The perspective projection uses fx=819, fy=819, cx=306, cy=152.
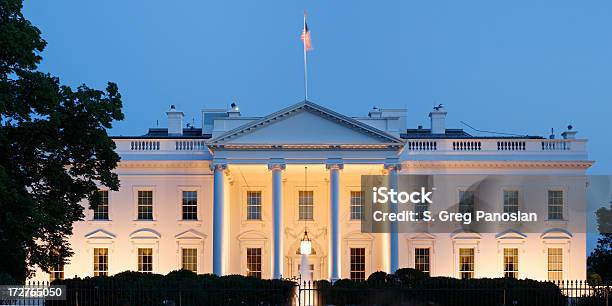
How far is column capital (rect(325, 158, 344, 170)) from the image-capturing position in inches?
1553

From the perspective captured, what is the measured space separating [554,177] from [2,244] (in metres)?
28.8

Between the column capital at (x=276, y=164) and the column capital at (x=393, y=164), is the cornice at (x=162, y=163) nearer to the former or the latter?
the column capital at (x=276, y=164)

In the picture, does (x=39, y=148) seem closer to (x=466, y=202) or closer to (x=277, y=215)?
(x=277, y=215)

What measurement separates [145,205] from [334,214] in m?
10.3

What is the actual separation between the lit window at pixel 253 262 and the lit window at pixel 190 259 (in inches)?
110

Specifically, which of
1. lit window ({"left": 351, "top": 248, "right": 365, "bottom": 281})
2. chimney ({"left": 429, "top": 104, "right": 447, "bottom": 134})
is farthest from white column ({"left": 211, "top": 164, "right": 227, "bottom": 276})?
chimney ({"left": 429, "top": 104, "right": 447, "bottom": 134})

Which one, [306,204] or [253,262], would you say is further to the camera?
[306,204]

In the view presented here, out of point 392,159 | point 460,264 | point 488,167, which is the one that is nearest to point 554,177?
point 488,167

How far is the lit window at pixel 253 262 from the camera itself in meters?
43.5

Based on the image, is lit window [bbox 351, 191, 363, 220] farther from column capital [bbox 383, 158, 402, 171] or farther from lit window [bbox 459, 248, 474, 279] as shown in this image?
lit window [bbox 459, 248, 474, 279]

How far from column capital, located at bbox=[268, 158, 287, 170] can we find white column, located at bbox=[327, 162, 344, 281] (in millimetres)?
2215

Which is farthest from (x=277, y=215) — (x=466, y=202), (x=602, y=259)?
(x=602, y=259)

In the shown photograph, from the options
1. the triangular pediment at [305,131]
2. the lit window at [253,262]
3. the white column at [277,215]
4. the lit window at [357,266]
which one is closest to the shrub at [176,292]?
the white column at [277,215]

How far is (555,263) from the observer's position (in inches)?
1661
